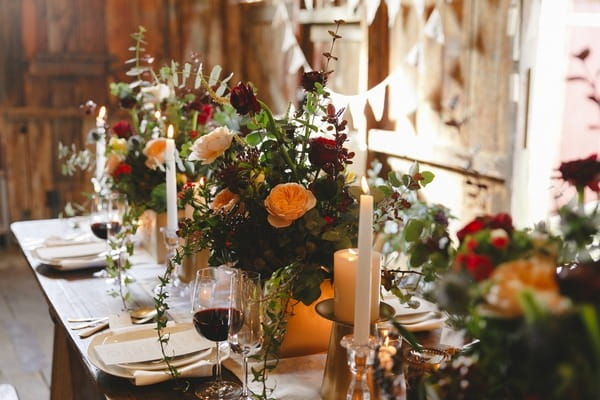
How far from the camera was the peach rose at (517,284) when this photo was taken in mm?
665

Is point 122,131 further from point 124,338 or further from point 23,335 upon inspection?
point 23,335

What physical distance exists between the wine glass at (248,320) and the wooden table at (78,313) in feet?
0.49

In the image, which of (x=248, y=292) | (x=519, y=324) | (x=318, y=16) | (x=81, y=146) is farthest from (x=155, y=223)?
(x=81, y=146)

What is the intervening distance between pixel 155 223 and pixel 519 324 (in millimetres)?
1542

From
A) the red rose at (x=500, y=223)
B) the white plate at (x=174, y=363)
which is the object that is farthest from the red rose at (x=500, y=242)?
the white plate at (x=174, y=363)

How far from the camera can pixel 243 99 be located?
1326 mm

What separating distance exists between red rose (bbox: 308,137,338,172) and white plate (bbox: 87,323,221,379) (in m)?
0.40

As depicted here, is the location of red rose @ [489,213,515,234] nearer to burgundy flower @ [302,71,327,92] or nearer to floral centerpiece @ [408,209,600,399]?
floral centerpiece @ [408,209,600,399]

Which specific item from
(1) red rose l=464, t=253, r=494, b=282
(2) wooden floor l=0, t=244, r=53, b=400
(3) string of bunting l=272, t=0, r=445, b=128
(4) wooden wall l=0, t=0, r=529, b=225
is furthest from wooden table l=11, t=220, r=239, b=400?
(4) wooden wall l=0, t=0, r=529, b=225

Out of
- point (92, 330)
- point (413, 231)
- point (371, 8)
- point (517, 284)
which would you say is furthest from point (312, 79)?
point (371, 8)

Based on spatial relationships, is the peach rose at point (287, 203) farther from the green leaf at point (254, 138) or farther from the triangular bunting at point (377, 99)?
the triangular bunting at point (377, 99)

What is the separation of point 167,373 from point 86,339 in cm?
31

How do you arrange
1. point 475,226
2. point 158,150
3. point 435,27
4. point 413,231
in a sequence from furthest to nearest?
point 435,27
point 158,150
point 413,231
point 475,226

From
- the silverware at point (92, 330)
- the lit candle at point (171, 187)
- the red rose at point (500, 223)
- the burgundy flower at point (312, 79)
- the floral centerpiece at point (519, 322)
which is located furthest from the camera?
the lit candle at point (171, 187)
